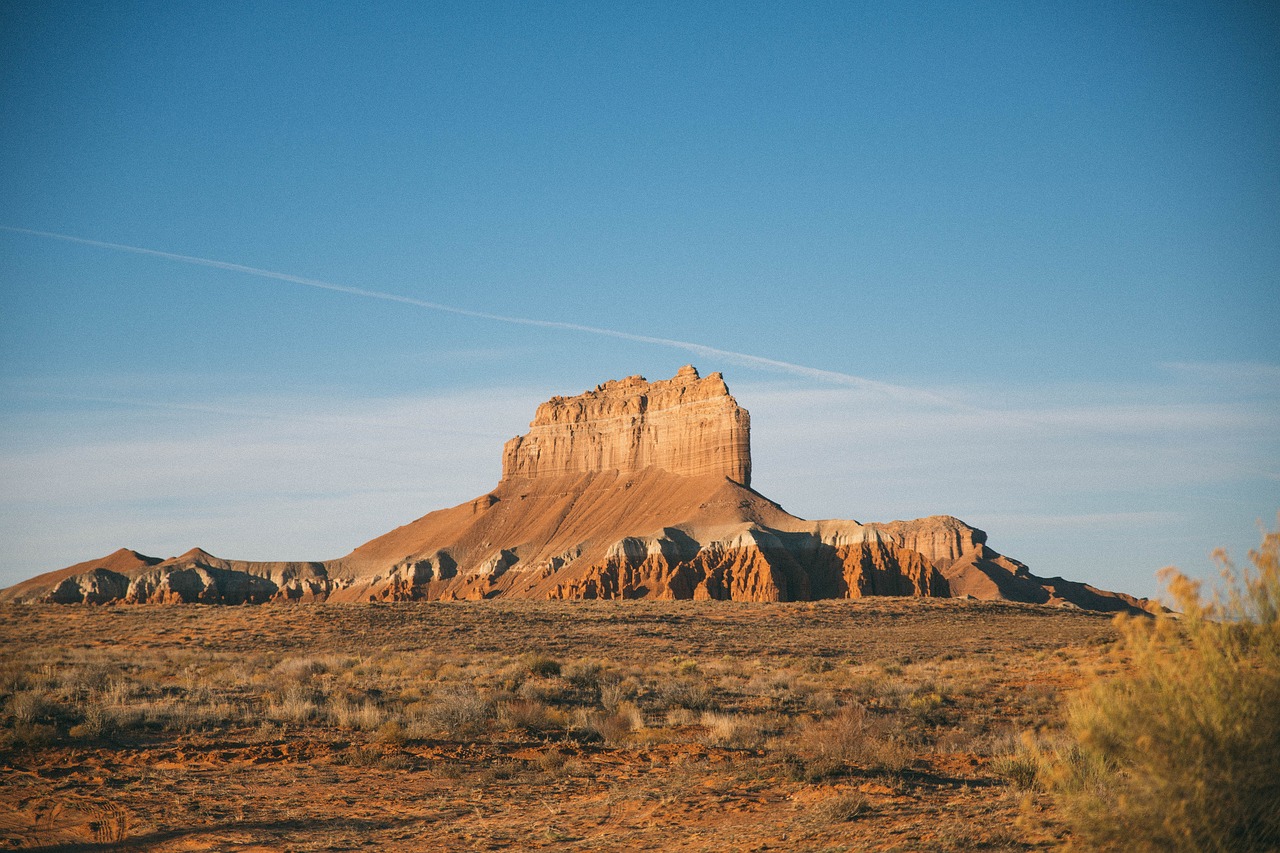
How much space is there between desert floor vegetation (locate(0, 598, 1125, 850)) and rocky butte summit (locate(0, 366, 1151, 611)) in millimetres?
54534

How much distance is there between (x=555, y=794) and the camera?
12125 millimetres

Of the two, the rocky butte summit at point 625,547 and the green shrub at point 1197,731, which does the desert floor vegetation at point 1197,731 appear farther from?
the rocky butte summit at point 625,547

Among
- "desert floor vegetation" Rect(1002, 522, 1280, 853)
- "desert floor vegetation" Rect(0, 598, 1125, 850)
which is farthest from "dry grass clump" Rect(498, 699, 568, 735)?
"desert floor vegetation" Rect(1002, 522, 1280, 853)

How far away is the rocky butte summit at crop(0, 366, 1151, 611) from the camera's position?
8856 centimetres

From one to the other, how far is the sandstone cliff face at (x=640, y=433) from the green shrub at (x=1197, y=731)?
104 m

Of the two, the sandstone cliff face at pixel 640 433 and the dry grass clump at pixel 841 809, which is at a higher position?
the sandstone cliff face at pixel 640 433

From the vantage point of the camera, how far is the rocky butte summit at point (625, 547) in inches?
3487

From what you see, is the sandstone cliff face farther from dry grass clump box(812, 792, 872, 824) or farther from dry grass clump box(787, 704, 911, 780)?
dry grass clump box(812, 792, 872, 824)

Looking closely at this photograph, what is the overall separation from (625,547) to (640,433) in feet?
111

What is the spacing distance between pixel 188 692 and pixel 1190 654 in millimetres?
19608

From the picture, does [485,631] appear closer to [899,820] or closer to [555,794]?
[555,794]

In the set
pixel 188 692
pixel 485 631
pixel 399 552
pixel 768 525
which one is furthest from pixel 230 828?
pixel 399 552

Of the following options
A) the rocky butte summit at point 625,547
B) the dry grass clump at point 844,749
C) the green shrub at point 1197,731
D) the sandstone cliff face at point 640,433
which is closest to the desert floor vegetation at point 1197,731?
the green shrub at point 1197,731

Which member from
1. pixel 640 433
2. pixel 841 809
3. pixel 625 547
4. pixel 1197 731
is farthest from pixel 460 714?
pixel 640 433
